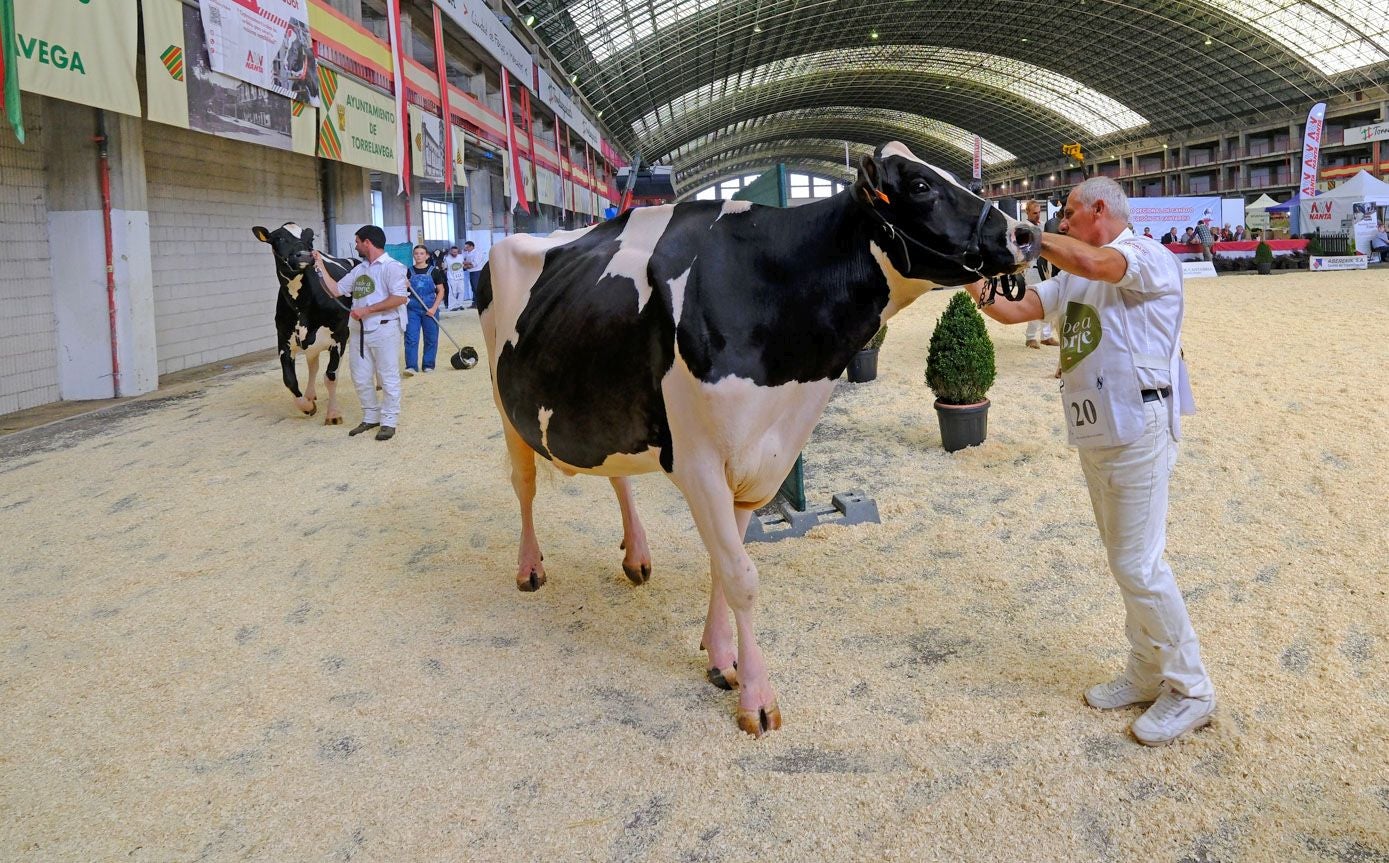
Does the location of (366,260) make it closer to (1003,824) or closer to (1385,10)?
(1003,824)

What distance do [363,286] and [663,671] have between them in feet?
17.0

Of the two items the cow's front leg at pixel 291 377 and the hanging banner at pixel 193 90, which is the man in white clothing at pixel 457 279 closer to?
the hanging banner at pixel 193 90

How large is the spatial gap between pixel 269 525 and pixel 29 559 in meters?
1.13

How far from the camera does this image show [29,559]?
4.62m

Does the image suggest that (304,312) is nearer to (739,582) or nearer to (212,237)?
(212,237)

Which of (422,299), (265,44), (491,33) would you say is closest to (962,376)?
(422,299)

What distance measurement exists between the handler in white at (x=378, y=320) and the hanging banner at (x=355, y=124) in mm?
5054

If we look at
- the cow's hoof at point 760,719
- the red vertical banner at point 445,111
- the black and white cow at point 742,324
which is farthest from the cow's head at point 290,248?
the red vertical banner at point 445,111

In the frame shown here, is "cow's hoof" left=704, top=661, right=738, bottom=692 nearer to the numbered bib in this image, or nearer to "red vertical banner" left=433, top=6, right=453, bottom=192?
Answer: the numbered bib

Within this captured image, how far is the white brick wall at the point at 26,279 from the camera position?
27.7 feet

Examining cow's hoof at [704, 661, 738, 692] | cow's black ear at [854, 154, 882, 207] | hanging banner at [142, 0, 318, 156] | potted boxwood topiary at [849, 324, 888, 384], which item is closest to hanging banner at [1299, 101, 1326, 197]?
potted boxwood topiary at [849, 324, 888, 384]

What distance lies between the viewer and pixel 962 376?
20.7 ft

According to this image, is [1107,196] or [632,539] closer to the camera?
[1107,196]

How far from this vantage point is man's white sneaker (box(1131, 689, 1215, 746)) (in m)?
2.66
